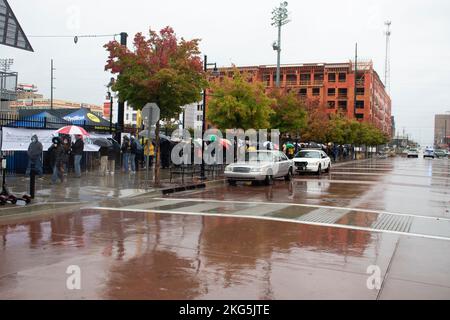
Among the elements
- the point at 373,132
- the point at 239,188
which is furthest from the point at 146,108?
the point at 373,132

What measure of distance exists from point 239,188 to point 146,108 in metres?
5.19

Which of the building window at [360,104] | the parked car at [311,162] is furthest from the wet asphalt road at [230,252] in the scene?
the building window at [360,104]

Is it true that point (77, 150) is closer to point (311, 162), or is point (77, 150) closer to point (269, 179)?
point (269, 179)

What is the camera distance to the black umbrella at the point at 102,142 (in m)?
21.6

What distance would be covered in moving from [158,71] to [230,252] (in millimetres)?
10874

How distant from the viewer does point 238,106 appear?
980 inches

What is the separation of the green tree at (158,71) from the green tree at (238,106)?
6196 millimetres

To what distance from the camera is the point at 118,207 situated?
43.9 ft

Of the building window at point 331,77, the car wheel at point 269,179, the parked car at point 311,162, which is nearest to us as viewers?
the car wheel at point 269,179

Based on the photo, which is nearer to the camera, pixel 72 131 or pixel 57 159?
pixel 57 159

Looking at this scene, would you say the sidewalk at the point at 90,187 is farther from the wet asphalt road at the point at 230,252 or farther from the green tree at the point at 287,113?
the green tree at the point at 287,113

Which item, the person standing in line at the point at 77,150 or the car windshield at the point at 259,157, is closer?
the person standing in line at the point at 77,150

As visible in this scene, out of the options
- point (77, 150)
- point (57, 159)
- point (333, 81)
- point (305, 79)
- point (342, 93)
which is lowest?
point (57, 159)

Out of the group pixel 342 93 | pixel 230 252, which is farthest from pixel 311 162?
pixel 342 93
